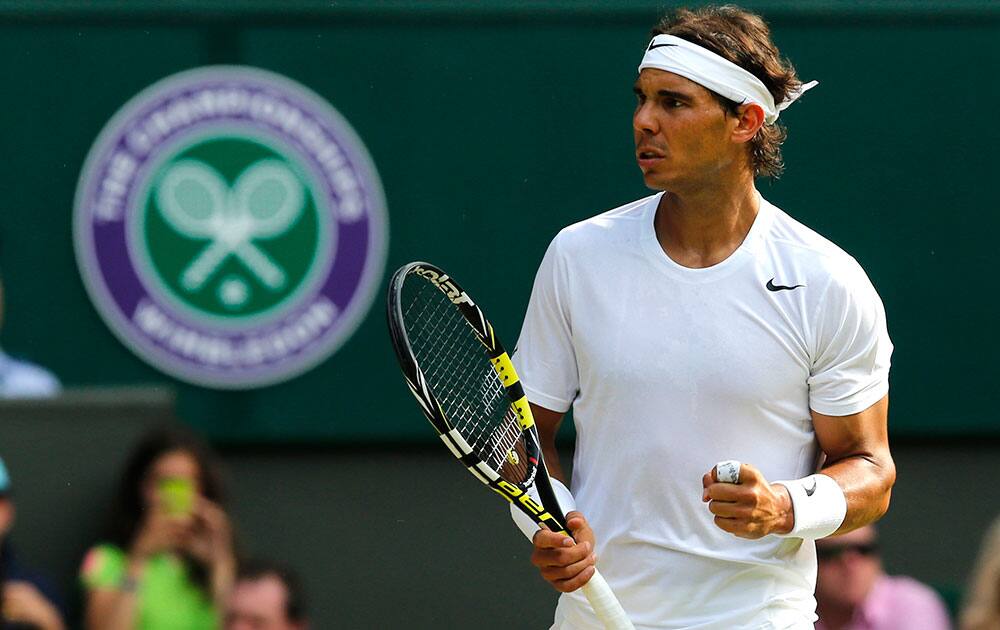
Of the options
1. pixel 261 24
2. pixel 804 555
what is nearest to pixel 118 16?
pixel 261 24

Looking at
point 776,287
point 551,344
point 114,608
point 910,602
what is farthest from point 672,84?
point 114,608

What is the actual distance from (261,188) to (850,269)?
238 cm

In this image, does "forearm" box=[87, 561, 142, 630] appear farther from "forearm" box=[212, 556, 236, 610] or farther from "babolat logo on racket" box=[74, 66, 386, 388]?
"babolat logo on racket" box=[74, 66, 386, 388]

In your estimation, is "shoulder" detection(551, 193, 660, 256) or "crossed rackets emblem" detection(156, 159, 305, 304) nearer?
"shoulder" detection(551, 193, 660, 256)

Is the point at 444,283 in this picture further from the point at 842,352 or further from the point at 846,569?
the point at 846,569

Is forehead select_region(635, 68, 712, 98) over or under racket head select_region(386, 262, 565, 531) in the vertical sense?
over

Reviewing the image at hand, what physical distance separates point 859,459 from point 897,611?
160cm

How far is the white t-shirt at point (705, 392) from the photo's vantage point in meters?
2.95

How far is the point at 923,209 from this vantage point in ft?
16.9

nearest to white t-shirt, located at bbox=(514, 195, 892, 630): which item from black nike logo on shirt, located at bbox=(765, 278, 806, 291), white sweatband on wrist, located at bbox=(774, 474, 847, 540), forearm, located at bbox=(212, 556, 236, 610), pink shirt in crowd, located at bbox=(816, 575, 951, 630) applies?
black nike logo on shirt, located at bbox=(765, 278, 806, 291)

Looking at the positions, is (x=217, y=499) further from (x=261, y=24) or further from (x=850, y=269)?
(x=850, y=269)

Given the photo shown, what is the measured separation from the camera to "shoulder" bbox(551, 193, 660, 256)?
10.1ft

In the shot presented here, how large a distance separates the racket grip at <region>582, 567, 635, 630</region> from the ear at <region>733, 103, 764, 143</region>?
76 cm

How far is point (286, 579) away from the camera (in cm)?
458
